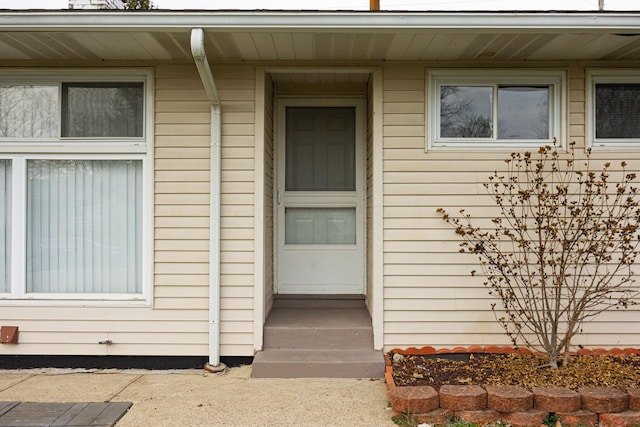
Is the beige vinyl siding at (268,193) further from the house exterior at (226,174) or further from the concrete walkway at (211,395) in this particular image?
the concrete walkway at (211,395)

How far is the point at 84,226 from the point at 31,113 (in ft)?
3.40

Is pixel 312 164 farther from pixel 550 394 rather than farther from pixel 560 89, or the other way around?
pixel 550 394

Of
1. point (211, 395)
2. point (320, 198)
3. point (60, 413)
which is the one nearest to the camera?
point (60, 413)

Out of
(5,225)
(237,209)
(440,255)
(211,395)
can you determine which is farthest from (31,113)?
(440,255)

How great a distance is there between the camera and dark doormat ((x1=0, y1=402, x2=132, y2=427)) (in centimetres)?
312

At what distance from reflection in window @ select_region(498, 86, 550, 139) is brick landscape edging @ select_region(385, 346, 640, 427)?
2065 mm

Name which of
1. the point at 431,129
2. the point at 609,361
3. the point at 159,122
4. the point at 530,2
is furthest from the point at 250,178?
the point at 530,2

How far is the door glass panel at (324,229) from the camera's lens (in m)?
5.04

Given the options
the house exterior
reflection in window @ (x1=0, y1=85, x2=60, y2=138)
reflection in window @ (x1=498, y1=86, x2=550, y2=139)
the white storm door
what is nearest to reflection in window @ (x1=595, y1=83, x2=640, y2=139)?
the house exterior

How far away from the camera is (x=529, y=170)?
4109mm

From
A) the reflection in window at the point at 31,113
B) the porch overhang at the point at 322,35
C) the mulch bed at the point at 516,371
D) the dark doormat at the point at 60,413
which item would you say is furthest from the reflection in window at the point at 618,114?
the reflection in window at the point at 31,113

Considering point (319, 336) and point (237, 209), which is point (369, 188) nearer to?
point (237, 209)

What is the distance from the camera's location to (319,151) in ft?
16.6

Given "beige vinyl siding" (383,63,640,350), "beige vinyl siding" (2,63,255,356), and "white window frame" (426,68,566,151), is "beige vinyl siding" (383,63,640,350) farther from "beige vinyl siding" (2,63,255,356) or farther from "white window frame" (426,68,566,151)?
"beige vinyl siding" (2,63,255,356)
